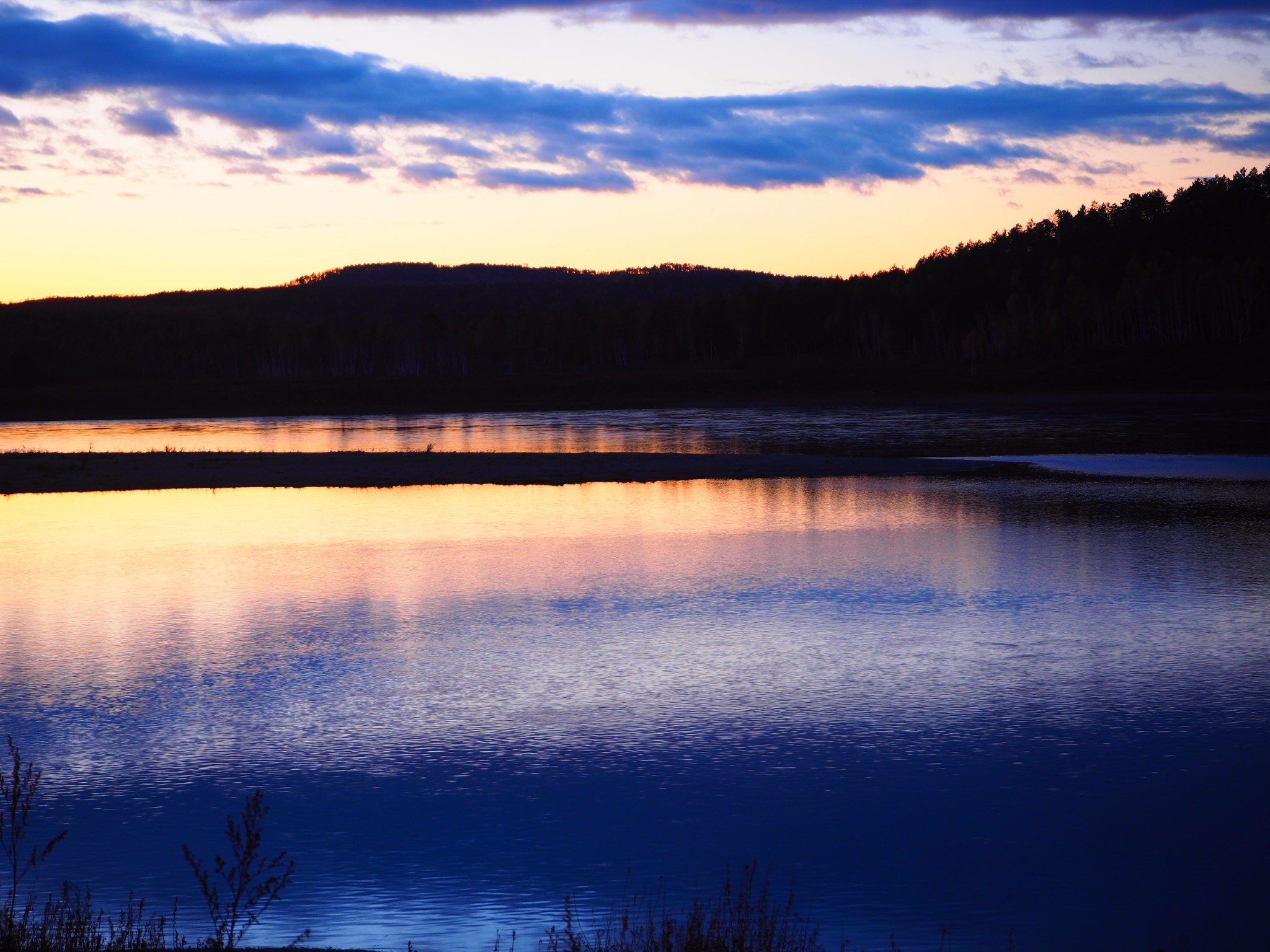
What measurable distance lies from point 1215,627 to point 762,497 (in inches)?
557

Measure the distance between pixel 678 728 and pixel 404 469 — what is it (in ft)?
80.7

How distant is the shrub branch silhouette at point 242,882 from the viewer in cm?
568

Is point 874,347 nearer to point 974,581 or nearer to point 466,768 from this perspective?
point 974,581

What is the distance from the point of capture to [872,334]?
129000 millimetres

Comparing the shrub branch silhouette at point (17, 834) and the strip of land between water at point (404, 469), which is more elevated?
the strip of land between water at point (404, 469)

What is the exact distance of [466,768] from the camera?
336 inches

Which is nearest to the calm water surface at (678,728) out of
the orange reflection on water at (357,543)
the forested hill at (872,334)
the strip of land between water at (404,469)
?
the orange reflection on water at (357,543)

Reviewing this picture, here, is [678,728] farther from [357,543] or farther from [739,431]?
[739,431]

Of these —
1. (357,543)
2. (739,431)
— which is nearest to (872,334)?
(739,431)

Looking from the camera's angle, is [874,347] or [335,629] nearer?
[335,629]

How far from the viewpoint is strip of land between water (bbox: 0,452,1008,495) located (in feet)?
101

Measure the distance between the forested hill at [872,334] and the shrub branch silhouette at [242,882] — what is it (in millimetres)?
78495

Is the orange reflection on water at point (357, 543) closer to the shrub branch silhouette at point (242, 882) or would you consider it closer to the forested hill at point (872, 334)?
the shrub branch silhouette at point (242, 882)

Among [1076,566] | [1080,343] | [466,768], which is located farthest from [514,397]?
[466,768]
